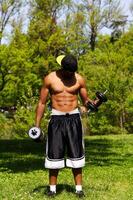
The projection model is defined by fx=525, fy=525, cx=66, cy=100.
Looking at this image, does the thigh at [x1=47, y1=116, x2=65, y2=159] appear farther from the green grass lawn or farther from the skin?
the green grass lawn

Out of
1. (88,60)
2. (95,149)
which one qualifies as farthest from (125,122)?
(95,149)

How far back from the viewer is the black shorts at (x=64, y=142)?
8898mm

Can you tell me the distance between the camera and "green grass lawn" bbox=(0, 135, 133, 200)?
9.30 m

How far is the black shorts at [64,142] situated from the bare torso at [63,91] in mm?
173

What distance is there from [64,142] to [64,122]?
34 centimetres

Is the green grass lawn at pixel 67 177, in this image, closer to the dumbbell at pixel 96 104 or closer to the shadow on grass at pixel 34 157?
the shadow on grass at pixel 34 157

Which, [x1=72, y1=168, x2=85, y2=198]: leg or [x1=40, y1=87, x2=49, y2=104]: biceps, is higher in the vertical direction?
[x1=40, y1=87, x2=49, y2=104]: biceps

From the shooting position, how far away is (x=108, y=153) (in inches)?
757

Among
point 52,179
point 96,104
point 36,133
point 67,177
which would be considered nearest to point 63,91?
point 96,104

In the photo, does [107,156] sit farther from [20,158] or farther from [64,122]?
[64,122]

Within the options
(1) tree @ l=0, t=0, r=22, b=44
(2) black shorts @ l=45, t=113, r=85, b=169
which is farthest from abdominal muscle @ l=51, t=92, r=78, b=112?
(1) tree @ l=0, t=0, r=22, b=44

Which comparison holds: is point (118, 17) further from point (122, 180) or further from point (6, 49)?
point (122, 180)

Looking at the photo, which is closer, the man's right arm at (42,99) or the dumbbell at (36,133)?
the dumbbell at (36,133)

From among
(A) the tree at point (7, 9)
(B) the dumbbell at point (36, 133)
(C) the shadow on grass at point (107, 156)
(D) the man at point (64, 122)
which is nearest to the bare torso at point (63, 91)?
(D) the man at point (64, 122)
